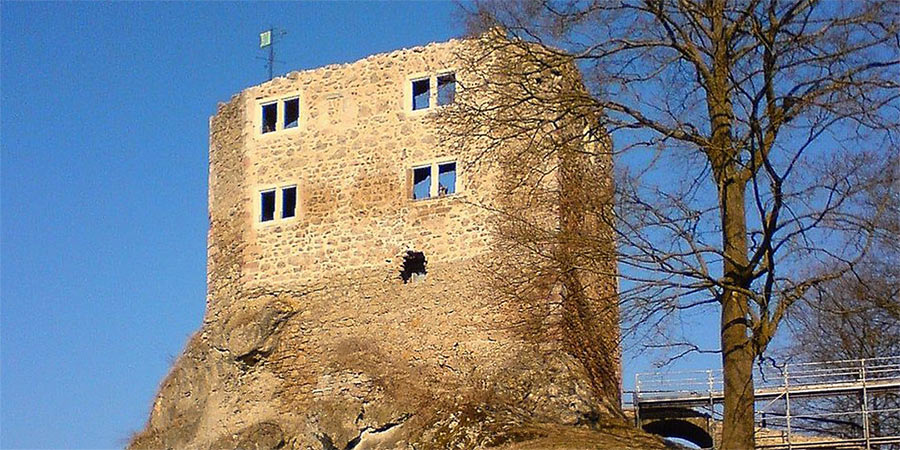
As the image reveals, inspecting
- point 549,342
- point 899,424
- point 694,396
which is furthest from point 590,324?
point 899,424

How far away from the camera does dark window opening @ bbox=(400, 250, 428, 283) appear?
25844 millimetres

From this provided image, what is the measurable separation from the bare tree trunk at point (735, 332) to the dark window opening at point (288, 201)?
15.2 meters

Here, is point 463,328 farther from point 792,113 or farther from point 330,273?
point 792,113

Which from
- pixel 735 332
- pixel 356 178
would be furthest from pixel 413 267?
pixel 735 332

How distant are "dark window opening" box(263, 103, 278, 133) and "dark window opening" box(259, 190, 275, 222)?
4.99ft

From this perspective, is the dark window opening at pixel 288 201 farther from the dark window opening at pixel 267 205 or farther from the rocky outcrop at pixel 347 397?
the rocky outcrop at pixel 347 397

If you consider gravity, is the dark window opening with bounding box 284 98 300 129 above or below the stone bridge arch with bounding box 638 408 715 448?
above

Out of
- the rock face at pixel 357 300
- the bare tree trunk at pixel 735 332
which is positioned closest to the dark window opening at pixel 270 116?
the rock face at pixel 357 300

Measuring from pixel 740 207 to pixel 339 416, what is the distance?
41.3ft

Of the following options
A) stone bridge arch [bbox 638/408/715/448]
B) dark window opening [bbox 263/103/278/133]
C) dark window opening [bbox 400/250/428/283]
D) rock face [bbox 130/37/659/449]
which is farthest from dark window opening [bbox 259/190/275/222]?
stone bridge arch [bbox 638/408/715/448]

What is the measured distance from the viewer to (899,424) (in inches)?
1098

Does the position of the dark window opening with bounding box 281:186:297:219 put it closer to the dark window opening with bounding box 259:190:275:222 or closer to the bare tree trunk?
the dark window opening with bounding box 259:190:275:222

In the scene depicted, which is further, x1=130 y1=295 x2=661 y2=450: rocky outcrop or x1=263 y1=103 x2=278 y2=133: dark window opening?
x1=263 y1=103 x2=278 y2=133: dark window opening

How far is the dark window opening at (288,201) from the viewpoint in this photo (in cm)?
2775
